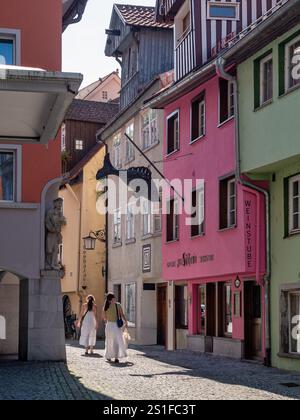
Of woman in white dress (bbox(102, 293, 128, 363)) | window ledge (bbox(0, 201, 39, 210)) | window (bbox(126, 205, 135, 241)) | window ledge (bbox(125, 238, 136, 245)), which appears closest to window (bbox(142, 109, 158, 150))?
window (bbox(126, 205, 135, 241))

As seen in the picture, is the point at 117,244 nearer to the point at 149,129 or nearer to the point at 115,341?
the point at 149,129

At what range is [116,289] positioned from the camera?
1439 inches

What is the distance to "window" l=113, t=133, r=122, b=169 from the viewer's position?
36062mm

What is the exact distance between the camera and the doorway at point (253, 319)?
70.8ft

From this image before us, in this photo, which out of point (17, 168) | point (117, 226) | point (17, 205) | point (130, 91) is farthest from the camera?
point (117, 226)

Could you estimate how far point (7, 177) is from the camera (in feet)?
66.8

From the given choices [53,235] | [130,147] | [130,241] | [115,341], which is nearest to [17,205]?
[53,235]

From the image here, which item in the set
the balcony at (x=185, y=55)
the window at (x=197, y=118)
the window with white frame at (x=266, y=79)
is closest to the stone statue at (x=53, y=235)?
the window with white frame at (x=266, y=79)

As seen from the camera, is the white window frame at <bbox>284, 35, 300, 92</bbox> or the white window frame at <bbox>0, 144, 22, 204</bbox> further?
the white window frame at <bbox>0, 144, 22, 204</bbox>

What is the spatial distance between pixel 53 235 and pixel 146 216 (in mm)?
11851

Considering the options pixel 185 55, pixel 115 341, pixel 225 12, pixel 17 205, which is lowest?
pixel 115 341

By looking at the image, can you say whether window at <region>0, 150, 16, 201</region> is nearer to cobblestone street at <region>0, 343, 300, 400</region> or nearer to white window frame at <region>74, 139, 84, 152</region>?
cobblestone street at <region>0, 343, 300, 400</region>

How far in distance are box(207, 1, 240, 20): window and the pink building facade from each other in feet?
6.87

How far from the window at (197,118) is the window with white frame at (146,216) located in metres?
6.11
